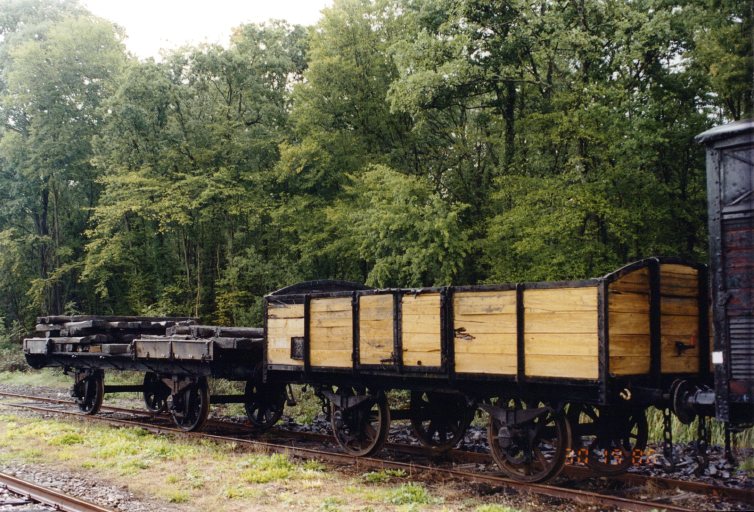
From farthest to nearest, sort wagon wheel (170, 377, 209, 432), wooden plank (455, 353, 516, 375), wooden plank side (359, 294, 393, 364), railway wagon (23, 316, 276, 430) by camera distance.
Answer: wagon wheel (170, 377, 209, 432), railway wagon (23, 316, 276, 430), wooden plank side (359, 294, 393, 364), wooden plank (455, 353, 516, 375)

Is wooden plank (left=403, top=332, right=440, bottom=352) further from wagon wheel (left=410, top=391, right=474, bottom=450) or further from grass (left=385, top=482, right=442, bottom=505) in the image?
wagon wheel (left=410, top=391, right=474, bottom=450)

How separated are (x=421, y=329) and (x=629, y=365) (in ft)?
7.95

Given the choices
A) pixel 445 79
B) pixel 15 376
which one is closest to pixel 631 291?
pixel 445 79

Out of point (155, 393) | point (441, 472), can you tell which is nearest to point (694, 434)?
point (441, 472)

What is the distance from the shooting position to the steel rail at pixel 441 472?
669 centimetres

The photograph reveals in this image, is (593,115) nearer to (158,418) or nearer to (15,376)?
(158,418)

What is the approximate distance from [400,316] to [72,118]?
88.1ft

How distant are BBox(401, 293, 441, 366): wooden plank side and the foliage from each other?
8.27 meters

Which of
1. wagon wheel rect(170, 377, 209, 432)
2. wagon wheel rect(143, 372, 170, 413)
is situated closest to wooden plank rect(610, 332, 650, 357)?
wagon wheel rect(170, 377, 209, 432)

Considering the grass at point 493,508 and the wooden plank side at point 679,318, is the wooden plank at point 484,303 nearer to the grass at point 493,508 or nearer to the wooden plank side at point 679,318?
the wooden plank side at point 679,318

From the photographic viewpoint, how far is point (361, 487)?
7.66 metres

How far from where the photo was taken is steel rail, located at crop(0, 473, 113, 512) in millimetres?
6808

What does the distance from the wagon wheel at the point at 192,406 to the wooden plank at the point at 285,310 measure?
7.01 feet

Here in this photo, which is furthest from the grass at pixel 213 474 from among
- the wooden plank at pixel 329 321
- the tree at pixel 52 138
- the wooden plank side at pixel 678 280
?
the tree at pixel 52 138
